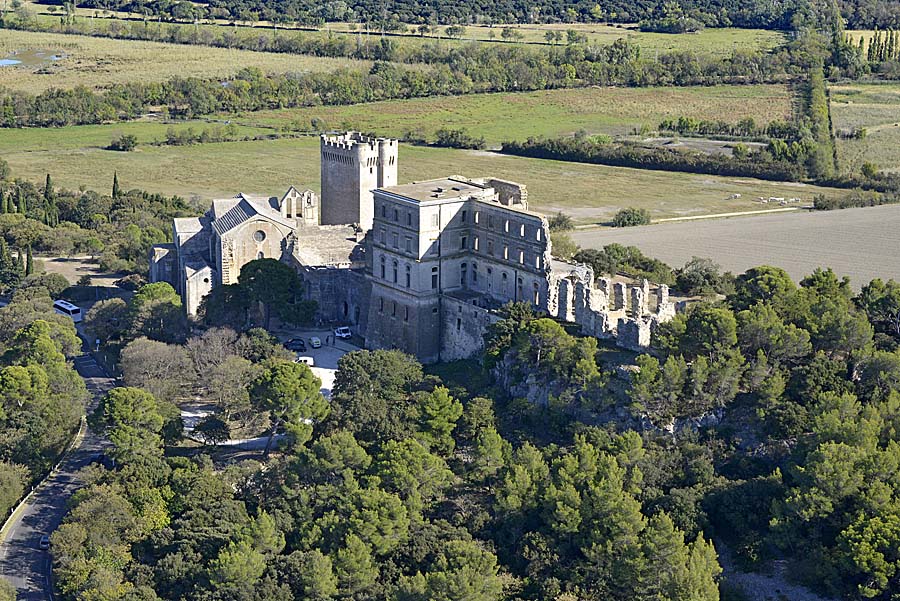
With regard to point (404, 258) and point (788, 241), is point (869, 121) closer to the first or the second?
point (788, 241)

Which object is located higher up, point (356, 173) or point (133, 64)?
point (133, 64)

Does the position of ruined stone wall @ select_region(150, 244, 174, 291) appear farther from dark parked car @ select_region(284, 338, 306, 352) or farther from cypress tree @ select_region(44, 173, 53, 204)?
cypress tree @ select_region(44, 173, 53, 204)

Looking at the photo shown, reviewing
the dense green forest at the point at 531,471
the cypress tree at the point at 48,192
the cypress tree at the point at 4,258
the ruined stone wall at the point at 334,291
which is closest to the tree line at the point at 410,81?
the cypress tree at the point at 48,192

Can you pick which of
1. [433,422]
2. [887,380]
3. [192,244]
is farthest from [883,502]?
[192,244]

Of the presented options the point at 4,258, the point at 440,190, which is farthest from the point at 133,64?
the point at 440,190

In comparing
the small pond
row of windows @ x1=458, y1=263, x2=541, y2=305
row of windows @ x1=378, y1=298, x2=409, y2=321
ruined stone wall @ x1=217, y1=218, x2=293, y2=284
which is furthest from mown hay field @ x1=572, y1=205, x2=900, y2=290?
the small pond

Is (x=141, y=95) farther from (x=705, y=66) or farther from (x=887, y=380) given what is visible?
(x=887, y=380)

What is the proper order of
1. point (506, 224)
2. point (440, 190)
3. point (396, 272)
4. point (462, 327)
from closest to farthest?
point (506, 224), point (462, 327), point (396, 272), point (440, 190)

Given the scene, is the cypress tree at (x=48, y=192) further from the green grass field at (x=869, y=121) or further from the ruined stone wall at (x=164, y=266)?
the green grass field at (x=869, y=121)
